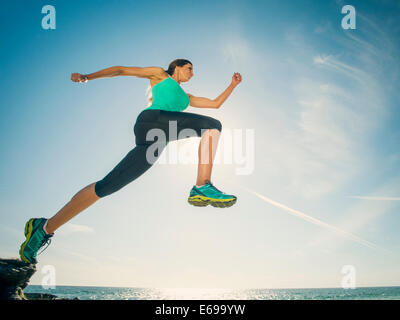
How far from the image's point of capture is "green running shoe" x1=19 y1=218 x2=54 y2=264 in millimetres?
3861

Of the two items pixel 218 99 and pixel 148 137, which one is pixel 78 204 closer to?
pixel 148 137

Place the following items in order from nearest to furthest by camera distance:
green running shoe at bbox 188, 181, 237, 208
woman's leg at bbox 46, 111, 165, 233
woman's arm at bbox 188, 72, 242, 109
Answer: green running shoe at bbox 188, 181, 237, 208 → woman's leg at bbox 46, 111, 165, 233 → woman's arm at bbox 188, 72, 242, 109

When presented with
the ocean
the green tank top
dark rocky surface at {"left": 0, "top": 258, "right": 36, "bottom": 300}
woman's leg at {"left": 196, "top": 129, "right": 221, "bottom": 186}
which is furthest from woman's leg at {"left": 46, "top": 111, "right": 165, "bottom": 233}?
the ocean

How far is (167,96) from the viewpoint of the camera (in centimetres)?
357

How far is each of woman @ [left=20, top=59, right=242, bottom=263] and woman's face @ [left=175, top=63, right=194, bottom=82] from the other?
0.22 metres

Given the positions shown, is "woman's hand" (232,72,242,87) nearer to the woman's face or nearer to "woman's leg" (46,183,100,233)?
the woman's face

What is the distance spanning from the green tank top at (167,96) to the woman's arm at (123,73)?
198 mm

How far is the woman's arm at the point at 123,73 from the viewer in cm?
355

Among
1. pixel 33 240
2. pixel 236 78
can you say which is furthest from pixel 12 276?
pixel 236 78

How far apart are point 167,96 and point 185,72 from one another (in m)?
0.63
